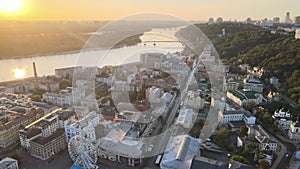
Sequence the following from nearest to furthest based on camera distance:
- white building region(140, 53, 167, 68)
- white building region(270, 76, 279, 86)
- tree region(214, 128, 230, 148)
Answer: tree region(214, 128, 230, 148), white building region(270, 76, 279, 86), white building region(140, 53, 167, 68)

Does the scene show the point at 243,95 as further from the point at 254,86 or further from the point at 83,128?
the point at 83,128

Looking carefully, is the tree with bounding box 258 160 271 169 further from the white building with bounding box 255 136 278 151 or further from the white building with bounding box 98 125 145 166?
the white building with bounding box 98 125 145 166

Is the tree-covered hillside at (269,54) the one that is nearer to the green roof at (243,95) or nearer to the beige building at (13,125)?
the green roof at (243,95)

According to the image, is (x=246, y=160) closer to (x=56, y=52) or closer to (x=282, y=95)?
(x=282, y=95)

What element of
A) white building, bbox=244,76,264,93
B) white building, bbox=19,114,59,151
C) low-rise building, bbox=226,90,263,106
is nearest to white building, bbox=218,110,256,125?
low-rise building, bbox=226,90,263,106

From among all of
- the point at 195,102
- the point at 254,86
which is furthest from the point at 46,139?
the point at 254,86
